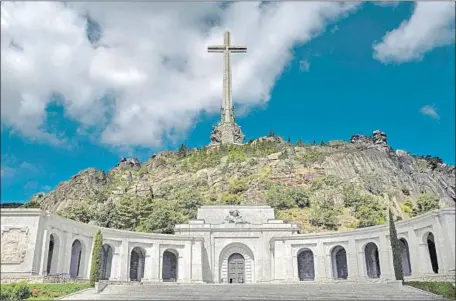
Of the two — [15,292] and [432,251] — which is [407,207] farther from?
[15,292]

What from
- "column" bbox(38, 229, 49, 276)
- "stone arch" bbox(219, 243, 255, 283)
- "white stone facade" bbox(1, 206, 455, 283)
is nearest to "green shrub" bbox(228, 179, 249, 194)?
"white stone facade" bbox(1, 206, 455, 283)

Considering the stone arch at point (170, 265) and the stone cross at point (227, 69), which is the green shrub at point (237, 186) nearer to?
the stone cross at point (227, 69)

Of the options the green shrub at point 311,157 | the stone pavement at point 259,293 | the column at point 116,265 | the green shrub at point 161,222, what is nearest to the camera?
the stone pavement at point 259,293

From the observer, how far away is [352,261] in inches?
1657

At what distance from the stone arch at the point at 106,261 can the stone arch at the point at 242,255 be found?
1141 cm

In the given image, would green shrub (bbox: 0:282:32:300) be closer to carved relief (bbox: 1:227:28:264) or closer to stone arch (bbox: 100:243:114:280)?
carved relief (bbox: 1:227:28:264)

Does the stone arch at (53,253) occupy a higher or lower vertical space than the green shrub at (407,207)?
lower

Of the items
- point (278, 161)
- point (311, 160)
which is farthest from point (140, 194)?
point (311, 160)

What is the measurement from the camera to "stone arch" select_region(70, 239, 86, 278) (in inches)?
1459

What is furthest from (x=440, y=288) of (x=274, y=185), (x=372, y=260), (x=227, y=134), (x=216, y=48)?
(x=216, y=48)

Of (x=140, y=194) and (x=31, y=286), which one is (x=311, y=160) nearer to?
(x=140, y=194)

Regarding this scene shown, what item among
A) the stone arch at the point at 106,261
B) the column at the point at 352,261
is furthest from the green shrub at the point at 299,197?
the stone arch at the point at 106,261

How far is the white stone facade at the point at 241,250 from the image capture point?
109ft

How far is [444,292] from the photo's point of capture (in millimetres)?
28750
